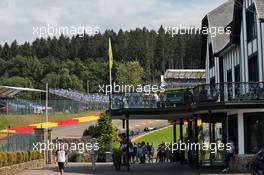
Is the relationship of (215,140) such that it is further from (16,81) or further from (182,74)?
(16,81)

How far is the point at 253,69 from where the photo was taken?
3022 cm

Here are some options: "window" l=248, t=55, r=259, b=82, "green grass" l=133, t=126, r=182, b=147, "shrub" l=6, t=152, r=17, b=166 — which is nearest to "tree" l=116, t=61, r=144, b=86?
"green grass" l=133, t=126, r=182, b=147

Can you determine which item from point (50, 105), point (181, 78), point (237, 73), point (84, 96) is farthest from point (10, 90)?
point (181, 78)

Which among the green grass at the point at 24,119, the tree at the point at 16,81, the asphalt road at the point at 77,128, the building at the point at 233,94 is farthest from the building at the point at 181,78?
the building at the point at 233,94

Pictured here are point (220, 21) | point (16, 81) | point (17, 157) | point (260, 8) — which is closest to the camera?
point (260, 8)

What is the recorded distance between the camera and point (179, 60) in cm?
19412

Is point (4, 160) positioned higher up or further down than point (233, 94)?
further down

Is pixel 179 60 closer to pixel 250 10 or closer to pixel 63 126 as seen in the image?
pixel 63 126

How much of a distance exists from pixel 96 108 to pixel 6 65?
8654 cm

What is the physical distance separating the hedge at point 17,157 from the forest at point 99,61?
124 m

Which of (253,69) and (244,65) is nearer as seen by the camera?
(253,69)

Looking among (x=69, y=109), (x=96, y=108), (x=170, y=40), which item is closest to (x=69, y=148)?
(x=69, y=109)

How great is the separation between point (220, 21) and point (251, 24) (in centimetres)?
739

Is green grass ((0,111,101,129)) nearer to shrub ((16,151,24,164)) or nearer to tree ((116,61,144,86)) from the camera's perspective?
shrub ((16,151,24,164))
